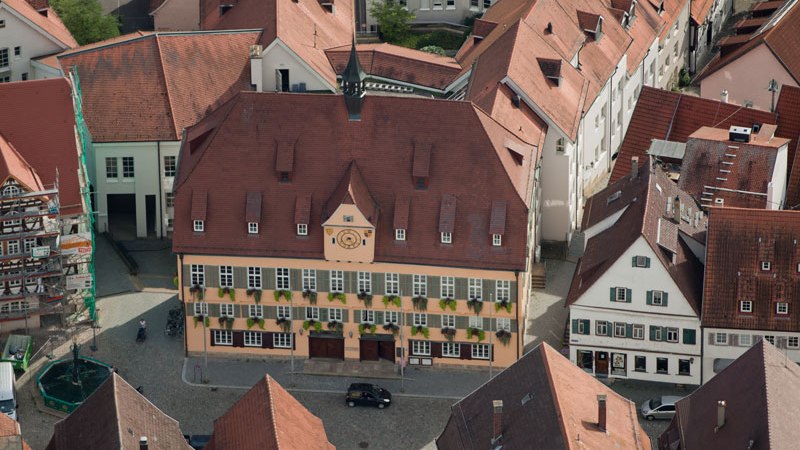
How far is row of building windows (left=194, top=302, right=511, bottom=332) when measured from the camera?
137 metres

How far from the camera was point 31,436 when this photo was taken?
5113 inches

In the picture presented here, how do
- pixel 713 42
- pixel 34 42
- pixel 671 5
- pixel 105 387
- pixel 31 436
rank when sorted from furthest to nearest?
pixel 713 42 < pixel 671 5 < pixel 34 42 < pixel 31 436 < pixel 105 387

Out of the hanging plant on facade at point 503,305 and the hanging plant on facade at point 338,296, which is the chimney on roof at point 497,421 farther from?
the hanging plant on facade at point 338,296

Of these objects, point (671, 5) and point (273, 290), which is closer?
point (273, 290)

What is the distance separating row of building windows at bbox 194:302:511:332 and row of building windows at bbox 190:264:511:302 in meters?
1.37

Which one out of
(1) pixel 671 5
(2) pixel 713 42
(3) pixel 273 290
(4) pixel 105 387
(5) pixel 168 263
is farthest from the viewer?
(2) pixel 713 42

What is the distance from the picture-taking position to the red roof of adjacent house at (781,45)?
162 m

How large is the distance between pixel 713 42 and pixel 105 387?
96.0m

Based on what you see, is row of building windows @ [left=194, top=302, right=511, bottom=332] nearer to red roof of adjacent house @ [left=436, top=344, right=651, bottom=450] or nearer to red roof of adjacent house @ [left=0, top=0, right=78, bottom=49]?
red roof of adjacent house @ [left=436, top=344, right=651, bottom=450]

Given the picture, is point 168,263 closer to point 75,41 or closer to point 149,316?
point 149,316

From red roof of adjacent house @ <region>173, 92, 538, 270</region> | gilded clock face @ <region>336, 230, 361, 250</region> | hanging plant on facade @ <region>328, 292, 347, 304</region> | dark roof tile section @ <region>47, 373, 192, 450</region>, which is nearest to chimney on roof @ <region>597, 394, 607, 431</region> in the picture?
dark roof tile section @ <region>47, 373, 192, 450</region>

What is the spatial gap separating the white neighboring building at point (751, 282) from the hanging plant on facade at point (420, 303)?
1774cm

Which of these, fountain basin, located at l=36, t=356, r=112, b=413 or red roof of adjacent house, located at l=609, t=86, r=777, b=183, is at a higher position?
red roof of adjacent house, located at l=609, t=86, r=777, b=183

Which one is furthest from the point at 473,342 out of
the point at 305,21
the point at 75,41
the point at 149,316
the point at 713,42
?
the point at 713,42
